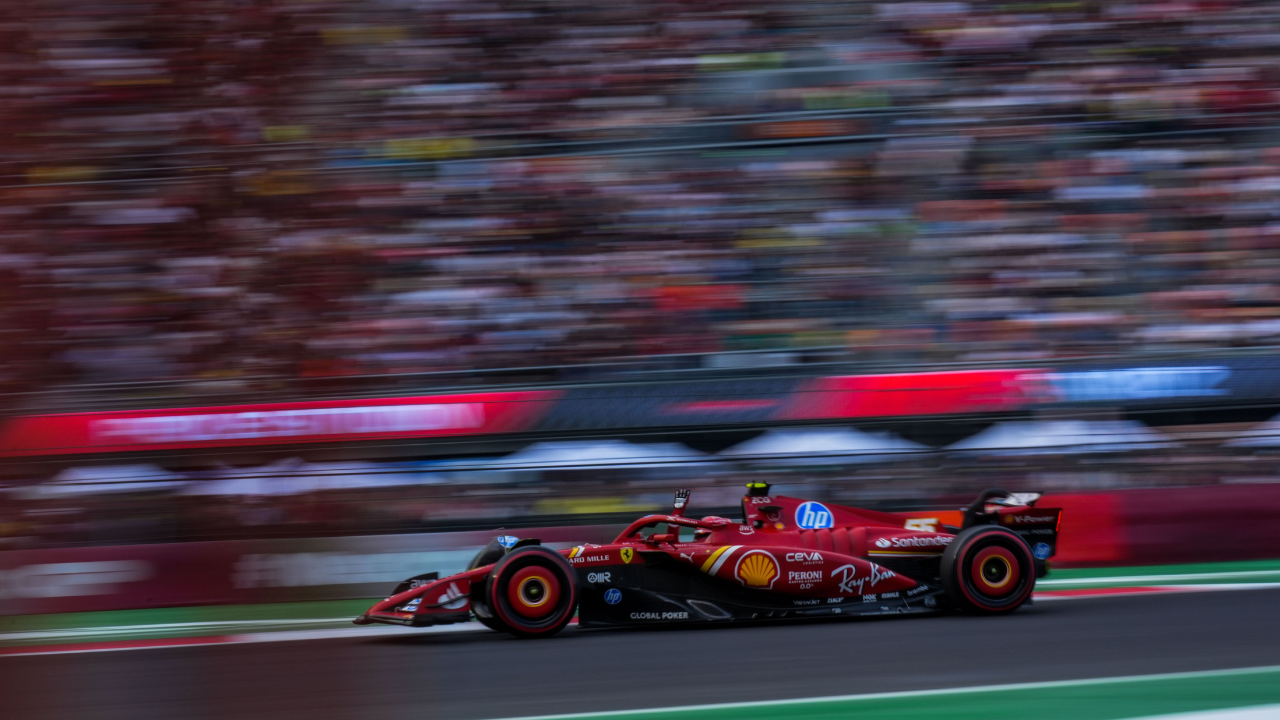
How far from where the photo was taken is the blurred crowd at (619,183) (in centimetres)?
→ 899

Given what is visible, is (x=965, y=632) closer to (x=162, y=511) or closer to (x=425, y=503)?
(x=425, y=503)

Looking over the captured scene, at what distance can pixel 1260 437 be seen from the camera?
8.29 metres

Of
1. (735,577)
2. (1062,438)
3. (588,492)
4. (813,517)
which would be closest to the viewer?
(735,577)

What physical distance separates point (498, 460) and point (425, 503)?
0.61 metres

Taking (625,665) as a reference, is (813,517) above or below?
above

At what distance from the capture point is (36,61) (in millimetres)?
9805

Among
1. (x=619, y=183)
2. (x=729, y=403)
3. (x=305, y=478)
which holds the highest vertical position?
(x=619, y=183)

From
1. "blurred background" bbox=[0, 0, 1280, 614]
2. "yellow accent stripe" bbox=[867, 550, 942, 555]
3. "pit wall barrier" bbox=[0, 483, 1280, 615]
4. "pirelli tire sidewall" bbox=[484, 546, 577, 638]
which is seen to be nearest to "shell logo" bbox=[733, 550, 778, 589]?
"yellow accent stripe" bbox=[867, 550, 942, 555]

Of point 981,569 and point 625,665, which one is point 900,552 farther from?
point 625,665

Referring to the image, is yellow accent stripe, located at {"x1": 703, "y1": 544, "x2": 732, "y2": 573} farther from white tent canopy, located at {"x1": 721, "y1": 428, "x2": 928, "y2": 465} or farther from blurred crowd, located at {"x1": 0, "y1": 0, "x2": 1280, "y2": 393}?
blurred crowd, located at {"x1": 0, "y1": 0, "x2": 1280, "y2": 393}

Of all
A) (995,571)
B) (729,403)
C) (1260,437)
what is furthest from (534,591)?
(1260,437)

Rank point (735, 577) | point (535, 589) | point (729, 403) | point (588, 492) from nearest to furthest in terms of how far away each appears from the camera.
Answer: point (535, 589) → point (735, 577) → point (588, 492) → point (729, 403)

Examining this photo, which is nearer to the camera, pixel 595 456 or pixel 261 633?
pixel 261 633

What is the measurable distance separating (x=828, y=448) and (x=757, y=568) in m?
3.16
